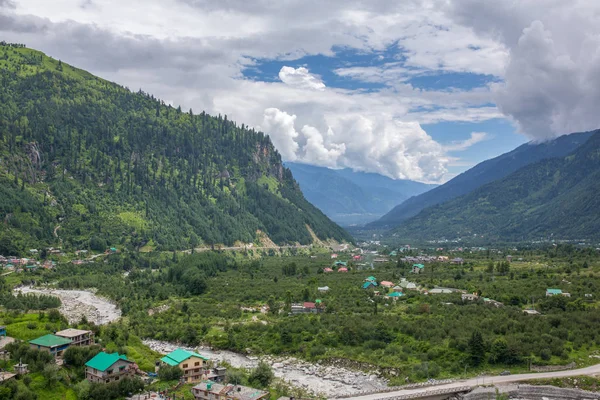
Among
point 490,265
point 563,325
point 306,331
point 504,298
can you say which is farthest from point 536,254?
point 306,331

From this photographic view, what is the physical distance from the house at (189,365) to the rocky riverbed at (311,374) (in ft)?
23.0

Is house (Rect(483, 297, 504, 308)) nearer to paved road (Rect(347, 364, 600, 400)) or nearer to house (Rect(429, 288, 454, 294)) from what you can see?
house (Rect(429, 288, 454, 294))

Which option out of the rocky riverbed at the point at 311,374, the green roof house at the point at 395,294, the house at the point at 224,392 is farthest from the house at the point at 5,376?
the green roof house at the point at 395,294

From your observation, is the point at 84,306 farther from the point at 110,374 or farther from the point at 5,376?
the point at 5,376

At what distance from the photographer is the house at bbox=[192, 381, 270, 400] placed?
43531mm

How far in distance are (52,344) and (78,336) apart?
3.35 meters

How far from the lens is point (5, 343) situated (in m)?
50.0

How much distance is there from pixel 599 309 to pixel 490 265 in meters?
40.6

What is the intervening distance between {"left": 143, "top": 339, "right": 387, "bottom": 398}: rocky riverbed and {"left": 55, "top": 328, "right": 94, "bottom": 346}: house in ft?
30.6

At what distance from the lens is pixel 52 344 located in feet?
160

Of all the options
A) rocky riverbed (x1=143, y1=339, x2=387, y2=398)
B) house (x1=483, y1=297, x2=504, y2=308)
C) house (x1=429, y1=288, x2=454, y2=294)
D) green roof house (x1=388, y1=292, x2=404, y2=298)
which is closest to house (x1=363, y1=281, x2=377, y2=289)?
green roof house (x1=388, y1=292, x2=404, y2=298)

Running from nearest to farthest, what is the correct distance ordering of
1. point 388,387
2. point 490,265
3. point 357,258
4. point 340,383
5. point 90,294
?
point 388,387 < point 340,383 < point 90,294 < point 490,265 < point 357,258

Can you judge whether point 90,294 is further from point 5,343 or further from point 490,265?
point 490,265

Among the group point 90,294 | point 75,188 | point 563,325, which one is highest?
point 75,188
